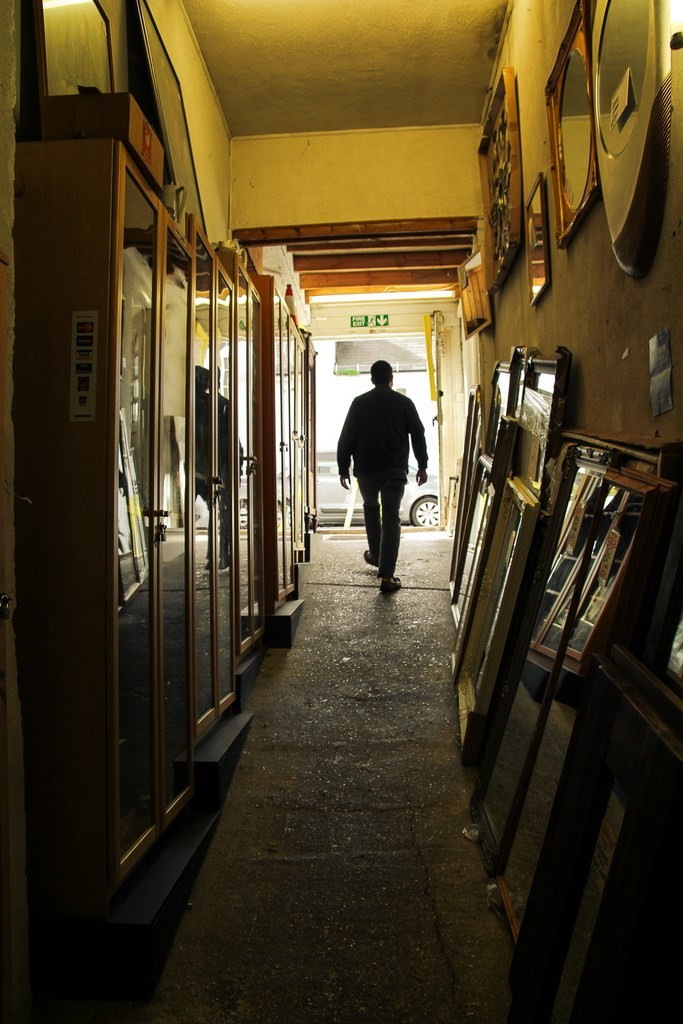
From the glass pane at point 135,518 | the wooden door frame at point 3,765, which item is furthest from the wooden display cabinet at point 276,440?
the wooden door frame at point 3,765

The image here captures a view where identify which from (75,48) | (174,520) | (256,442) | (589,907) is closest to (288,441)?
(256,442)

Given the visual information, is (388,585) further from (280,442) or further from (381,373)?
(381,373)

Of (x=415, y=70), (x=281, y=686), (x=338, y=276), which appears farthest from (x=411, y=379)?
(x=281, y=686)

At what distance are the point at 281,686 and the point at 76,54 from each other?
2519 millimetres

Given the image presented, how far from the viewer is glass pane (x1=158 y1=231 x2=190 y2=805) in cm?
200

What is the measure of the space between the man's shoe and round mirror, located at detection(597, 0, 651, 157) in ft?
11.3

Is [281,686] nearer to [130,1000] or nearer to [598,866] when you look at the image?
[130,1000]

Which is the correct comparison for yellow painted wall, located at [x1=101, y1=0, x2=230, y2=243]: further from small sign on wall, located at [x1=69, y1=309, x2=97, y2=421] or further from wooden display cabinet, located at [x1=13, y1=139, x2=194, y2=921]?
small sign on wall, located at [x1=69, y1=309, x2=97, y2=421]

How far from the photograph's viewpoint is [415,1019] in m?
1.52

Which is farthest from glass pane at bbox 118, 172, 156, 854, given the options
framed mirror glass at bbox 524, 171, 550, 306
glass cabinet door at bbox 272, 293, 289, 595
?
glass cabinet door at bbox 272, 293, 289, 595

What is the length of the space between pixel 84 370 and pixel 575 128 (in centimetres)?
163

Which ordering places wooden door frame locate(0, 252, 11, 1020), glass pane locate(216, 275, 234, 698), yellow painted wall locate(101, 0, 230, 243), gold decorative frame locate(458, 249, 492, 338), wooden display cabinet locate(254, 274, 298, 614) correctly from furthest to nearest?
gold decorative frame locate(458, 249, 492, 338) → wooden display cabinet locate(254, 274, 298, 614) → glass pane locate(216, 275, 234, 698) → yellow painted wall locate(101, 0, 230, 243) → wooden door frame locate(0, 252, 11, 1020)

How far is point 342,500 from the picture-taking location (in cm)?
1083

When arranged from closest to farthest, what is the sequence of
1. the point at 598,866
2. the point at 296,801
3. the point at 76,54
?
the point at 598,866 < the point at 76,54 < the point at 296,801
